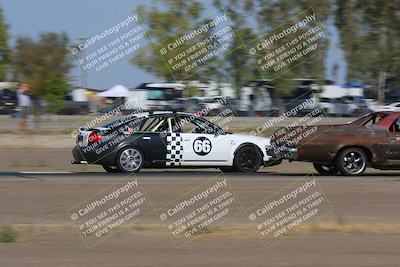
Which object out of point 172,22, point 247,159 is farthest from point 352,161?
point 172,22

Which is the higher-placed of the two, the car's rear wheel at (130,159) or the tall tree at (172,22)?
the tall tree at (172,22)

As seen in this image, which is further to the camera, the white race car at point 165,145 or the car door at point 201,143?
the car door at point 201,143

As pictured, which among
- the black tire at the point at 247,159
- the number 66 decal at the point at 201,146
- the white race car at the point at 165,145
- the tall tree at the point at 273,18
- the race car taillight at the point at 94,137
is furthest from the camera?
the tall tree at the point at 273,18

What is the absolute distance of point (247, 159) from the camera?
17.6 m

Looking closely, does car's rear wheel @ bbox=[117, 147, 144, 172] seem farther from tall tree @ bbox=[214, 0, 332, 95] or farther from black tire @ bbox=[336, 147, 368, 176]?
tall tree @ bbox=[214, 0, 332, 95]

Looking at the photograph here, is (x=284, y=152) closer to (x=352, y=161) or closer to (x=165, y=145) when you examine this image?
(x=352, y=161)

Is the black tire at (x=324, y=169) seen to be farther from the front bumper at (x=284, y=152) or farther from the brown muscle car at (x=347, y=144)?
the front bumper at (x=284, y=152)

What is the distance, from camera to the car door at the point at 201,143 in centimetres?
1720

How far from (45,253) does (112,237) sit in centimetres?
113

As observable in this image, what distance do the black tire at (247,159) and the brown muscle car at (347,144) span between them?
0.64 m

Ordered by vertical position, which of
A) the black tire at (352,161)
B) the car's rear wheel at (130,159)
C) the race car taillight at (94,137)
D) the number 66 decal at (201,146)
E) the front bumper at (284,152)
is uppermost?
the race car taillight at (94,137)

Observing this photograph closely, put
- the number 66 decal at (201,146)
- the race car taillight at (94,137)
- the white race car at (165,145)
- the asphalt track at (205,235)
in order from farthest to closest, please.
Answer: the number 66 decal at (201,146), the white race car at (165,145), the race car taillight at (94,137), the asphalt track at (205,235)

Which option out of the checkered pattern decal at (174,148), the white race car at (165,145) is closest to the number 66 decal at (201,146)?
the white race car at (165,145)

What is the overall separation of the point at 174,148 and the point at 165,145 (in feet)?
0.64
